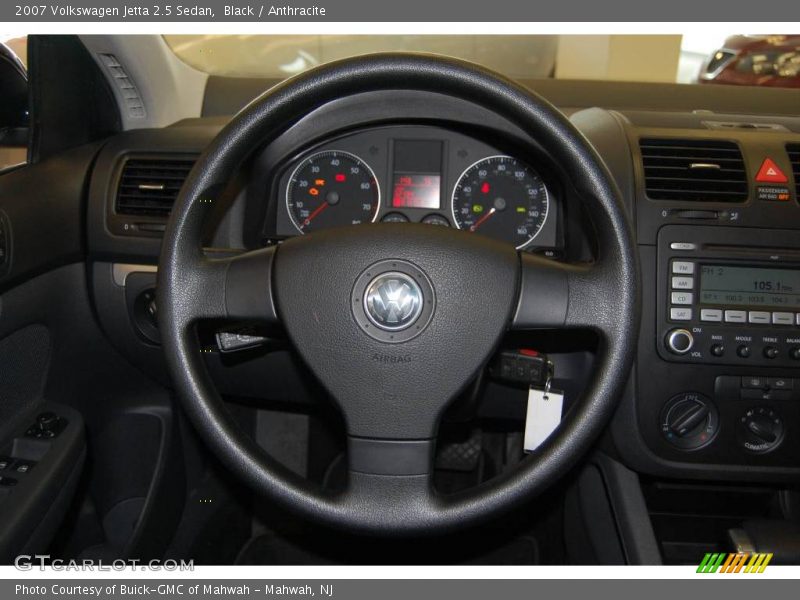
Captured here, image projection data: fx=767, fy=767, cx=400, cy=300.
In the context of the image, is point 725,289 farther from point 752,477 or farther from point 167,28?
point 167,28

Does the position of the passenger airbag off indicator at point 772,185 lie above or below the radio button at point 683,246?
above

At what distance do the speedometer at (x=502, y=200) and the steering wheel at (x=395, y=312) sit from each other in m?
0.37

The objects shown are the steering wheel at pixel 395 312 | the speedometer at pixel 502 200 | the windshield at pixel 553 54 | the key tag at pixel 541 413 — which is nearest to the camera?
the steering wheel at pixel 395 312

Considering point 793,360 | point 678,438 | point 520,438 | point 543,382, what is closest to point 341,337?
point 543,382

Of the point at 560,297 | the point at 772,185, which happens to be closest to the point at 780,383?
the point at 772,185

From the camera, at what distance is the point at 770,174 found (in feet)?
4.37

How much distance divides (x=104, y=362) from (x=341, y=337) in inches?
34.3

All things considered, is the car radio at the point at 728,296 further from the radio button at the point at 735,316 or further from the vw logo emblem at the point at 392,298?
the vw logo emblem at the point at 392,298

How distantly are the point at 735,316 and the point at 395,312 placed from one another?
2.09 ft

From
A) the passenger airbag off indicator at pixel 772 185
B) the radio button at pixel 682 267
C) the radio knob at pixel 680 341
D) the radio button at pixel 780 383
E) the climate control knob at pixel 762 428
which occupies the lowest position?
the climate control knob at pixel 762 428

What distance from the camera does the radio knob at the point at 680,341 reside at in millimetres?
1311

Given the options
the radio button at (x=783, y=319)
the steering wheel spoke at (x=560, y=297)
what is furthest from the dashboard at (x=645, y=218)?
the steering wheel spoke at (x=560, y=297)

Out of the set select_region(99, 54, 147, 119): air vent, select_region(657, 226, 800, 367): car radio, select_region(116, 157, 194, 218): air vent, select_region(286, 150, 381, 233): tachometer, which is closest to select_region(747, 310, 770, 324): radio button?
select_region(657, 226, 800, 367): car radio

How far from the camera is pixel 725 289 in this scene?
51.9 inches
